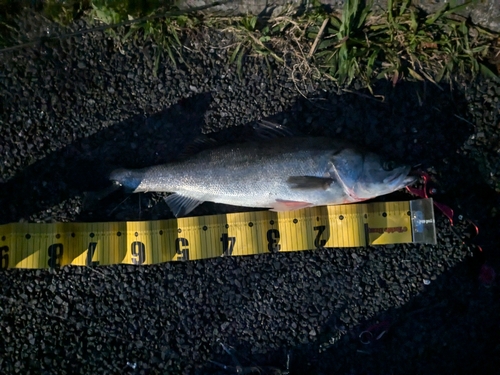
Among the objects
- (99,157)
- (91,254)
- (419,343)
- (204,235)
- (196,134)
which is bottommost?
(419,343)

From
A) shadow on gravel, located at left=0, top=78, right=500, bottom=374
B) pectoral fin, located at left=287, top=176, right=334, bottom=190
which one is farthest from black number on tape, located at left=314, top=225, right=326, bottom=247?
shadow on gravel, located at left=0, top=78, right=500, bottom=374

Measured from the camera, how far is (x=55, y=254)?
3912 mm

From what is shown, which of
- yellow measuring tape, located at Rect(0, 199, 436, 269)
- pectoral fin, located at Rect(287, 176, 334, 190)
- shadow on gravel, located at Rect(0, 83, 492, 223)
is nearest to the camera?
pectoral fin, located at Rect(287, 176, 334, 190)

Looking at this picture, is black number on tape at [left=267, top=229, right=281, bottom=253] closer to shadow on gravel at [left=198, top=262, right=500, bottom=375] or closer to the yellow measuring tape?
the yellow measuring tape

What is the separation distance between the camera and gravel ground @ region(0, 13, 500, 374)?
154 inches

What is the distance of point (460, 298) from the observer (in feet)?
12.8

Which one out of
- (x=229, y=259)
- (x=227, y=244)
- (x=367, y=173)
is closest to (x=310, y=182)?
(x=367, y=173)

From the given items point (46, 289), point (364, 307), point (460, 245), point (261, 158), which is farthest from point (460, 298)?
point (46, 289)

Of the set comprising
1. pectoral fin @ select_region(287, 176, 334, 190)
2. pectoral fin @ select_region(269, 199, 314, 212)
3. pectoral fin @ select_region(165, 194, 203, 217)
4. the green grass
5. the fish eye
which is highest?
the green grass

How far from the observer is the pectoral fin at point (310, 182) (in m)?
3.56

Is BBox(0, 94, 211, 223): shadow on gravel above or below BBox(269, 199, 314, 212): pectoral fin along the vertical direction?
above

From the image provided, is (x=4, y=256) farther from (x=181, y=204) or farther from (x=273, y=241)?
(x=273, y=241)

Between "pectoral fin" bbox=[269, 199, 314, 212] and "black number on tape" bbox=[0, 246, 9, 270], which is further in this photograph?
"black number on tape" bbox=[0, 246, 9, 270]

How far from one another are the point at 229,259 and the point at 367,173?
1572 millimetres
